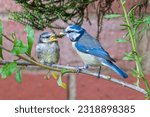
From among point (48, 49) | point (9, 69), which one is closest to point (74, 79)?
point (48, 49)

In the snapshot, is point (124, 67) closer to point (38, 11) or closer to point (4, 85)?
point (4, 85)

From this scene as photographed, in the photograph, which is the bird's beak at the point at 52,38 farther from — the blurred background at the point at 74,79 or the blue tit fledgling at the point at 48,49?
the blurred background at the point at 74,79

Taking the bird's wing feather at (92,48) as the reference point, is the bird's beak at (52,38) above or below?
above

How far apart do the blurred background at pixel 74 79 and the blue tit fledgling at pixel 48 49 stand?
0.50 meters

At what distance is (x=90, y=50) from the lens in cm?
93

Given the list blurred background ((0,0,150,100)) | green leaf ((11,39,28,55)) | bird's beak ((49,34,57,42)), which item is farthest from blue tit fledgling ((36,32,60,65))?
blurred background ((0,0,150,100))

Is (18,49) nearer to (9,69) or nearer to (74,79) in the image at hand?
(9,69)

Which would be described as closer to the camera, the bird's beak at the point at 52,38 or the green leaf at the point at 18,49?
the green leaf at the point at 18,49

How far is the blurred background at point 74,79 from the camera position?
152 centimetres

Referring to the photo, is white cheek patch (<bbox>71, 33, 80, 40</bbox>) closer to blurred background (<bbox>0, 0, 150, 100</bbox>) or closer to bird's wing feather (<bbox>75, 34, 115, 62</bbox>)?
bird's wing feather (<bbox>75, 34, 115, 62</bbox>)

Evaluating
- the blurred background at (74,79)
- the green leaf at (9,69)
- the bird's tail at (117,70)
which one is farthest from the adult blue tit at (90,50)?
the blurred background at (74,79)

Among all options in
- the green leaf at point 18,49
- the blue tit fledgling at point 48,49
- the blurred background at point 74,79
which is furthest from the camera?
the blurred background at point 74,79

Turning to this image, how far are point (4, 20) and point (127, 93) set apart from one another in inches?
13.4

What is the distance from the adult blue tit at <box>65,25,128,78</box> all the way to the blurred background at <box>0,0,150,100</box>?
541 millimetres
